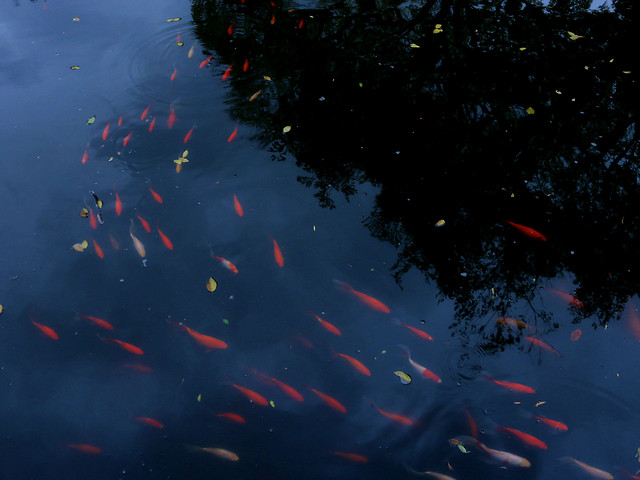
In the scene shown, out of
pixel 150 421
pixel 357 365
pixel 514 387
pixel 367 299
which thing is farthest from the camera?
pixel 367 299

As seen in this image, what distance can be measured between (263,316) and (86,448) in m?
1.50

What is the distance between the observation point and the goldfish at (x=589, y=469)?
2.98m

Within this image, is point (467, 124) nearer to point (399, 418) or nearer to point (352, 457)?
point (399, 418)

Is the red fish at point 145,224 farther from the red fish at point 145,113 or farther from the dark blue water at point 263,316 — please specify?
the red fish at point 145,113

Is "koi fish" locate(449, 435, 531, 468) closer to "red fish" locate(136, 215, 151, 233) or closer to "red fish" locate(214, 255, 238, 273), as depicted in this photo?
"red fish" locate(214, 255, 238, 273)

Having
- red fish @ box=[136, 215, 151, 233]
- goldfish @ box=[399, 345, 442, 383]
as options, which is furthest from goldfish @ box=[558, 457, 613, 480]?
red fish @ box=[136, 215, 151, 233]

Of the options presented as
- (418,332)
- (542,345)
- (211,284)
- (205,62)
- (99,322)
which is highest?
(542,345)

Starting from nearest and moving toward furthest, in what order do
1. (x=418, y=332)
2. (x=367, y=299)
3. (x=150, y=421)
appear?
(x=150, y=421) → (x=418, y=332) → (x=367, y=299)

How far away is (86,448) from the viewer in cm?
305

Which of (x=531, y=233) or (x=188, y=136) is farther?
(x=188, y=136)

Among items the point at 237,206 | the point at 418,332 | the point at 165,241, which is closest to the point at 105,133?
the point at 165,241

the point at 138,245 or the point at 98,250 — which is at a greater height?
the point at 138,245

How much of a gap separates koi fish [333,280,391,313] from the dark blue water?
0.03m

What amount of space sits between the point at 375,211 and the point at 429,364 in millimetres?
1497
